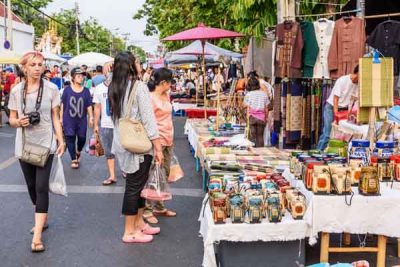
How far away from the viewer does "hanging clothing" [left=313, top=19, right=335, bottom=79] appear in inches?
336

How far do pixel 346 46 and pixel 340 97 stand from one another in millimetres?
Result: 791

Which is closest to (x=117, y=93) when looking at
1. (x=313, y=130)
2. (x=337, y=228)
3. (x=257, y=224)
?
(x=257, y=224)

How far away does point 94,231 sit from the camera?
607 cm

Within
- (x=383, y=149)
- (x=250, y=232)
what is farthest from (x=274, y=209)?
(x=383, y=149)

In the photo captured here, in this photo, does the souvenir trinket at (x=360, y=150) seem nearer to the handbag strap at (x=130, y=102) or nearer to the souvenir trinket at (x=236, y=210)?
the souvenir trinket at (x=236, y=210)

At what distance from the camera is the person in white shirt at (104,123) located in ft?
27.2

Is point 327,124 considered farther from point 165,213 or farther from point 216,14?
point 216,14

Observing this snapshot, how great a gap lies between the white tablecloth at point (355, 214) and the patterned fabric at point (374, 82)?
3.77 feet

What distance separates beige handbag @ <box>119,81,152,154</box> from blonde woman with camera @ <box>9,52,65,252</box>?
2.37ft

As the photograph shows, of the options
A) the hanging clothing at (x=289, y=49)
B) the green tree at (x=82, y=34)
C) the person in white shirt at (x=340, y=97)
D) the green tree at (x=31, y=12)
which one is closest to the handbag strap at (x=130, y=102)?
the person in white shirt at (x=340, y=97)

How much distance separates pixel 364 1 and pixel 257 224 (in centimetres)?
515

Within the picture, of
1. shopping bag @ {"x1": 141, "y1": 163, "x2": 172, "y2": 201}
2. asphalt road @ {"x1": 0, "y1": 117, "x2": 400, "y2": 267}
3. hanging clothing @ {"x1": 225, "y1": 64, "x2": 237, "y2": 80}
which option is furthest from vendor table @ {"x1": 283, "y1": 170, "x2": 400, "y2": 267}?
hanging clothing @ {"x1": 225, "y1": 64, "x2": 237, "y2": 80}

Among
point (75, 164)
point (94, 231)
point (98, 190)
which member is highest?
point (75, 164)

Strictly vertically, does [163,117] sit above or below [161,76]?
below
